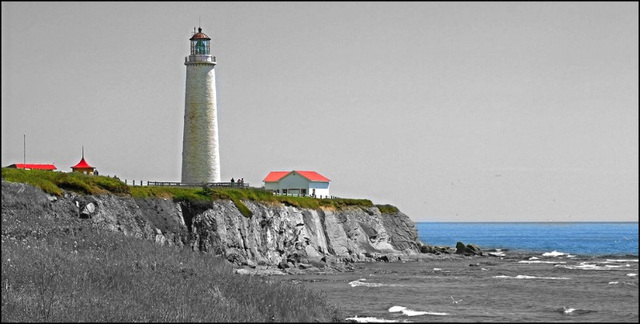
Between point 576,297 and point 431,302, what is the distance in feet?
29.3

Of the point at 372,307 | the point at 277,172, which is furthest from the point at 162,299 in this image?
the point at 277,172

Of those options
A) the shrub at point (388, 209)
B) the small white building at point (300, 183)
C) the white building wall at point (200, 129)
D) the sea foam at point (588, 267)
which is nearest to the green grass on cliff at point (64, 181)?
the white building wall at point (200, 129)

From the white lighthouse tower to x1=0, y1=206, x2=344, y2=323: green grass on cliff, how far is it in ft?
131

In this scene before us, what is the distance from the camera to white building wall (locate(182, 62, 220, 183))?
71.7m

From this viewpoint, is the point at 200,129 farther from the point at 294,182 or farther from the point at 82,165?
the point at 294,182

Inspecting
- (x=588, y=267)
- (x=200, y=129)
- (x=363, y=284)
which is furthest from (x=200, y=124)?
(x=588, y=267)

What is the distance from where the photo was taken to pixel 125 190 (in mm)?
52281

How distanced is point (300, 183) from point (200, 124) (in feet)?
102

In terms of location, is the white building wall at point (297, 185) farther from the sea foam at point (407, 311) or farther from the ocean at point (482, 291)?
Result: the sea foam at point (407, 311)

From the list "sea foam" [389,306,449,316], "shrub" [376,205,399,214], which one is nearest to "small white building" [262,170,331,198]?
"shrub" [376,205,399,214]

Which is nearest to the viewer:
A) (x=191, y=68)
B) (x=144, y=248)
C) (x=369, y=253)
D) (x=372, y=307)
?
(x=144, y=248)

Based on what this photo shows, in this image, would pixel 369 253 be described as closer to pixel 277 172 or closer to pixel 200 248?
pixel 277 172

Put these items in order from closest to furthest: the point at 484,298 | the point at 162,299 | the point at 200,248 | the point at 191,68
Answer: the point at 162,299
the point at 484,298
the point at 200,248
the point at 191,68

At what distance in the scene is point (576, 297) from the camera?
43312 millimetres
